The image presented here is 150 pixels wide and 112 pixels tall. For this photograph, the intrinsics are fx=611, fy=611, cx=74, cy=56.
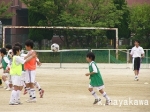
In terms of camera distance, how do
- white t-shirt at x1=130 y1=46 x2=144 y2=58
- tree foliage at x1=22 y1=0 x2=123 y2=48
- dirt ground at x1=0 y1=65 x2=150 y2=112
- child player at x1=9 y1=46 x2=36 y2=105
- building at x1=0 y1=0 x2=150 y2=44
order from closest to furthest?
dirt ground at x1=0 y1=65 x2=150 y2=112, child player at x1=9 y1=46 x2=36 y2=105, white t-shirt at x1=130 y1=46 x2=144 y2=58, tree foliage at x1=22 y1=0 x2=123 y2=48, building at x1=0 y1=0 x2=150 y2=44

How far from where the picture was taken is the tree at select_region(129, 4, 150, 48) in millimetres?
51300

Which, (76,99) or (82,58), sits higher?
(82,58)

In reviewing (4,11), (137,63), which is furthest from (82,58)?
(4,11)

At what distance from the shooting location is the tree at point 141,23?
5130 centimetres

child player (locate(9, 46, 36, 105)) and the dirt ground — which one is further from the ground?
child player (locate(9, 46, 36, 105))

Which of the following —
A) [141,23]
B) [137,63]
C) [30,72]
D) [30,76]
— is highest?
[141,23]

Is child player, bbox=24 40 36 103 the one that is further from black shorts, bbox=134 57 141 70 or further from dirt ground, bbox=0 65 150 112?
black shorts, bbox=134 57 141 70

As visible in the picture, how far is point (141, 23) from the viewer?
51719 mm

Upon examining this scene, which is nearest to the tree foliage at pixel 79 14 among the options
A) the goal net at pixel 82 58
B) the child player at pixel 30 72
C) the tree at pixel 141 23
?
the tree at pixel 141 23

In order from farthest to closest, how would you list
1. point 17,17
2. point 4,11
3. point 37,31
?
point 17,17, point 4,11, point 37,31

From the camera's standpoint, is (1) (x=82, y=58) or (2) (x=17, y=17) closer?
(1) (x=82, y=58)

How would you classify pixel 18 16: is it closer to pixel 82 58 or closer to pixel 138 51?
pixel 82 58

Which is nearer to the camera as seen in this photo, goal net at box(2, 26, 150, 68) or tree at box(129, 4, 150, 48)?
goal net at box(2, 26, 150, 68)

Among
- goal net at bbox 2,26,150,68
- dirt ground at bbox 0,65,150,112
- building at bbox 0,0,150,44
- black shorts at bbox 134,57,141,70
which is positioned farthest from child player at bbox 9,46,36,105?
Result: building at bbox 0,0,150,44
